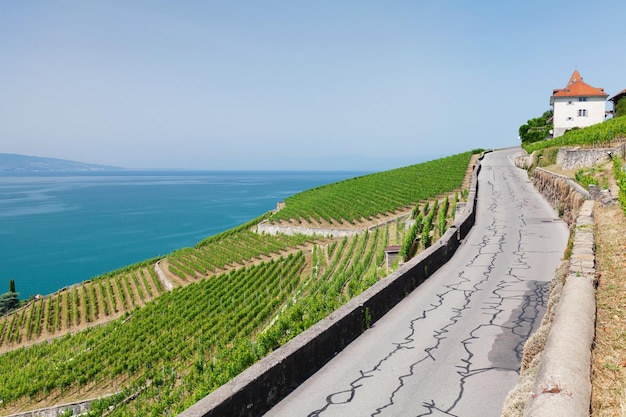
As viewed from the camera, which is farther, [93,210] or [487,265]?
[93,210]

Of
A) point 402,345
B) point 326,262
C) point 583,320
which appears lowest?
point 326,262

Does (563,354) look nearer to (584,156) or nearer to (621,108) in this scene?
(584,156)

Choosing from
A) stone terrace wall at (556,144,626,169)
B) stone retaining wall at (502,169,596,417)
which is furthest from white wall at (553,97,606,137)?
stone retaining wall at (502,169,596,417)

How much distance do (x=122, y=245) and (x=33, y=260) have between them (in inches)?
785

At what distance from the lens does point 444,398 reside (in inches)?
238

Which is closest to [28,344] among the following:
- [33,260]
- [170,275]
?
[170,275]

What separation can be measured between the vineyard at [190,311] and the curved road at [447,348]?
4.29 feet

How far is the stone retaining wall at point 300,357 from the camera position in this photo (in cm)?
523

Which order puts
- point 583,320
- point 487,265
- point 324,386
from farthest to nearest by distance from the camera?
point 487,265 → point 324,386 → point 583,320

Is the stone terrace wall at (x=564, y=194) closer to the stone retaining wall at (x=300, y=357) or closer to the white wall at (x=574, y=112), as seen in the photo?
the stone retaining wall at (x=300, y=357)

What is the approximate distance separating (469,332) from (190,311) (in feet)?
96.1

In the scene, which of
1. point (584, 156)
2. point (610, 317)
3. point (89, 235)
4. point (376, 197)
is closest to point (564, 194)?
point (584, 156)

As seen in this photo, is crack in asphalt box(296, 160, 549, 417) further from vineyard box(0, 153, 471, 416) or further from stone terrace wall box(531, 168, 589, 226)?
stone terrace wall box(531, 168, 589, 226)

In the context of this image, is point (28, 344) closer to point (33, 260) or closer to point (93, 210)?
point (33, 260)
